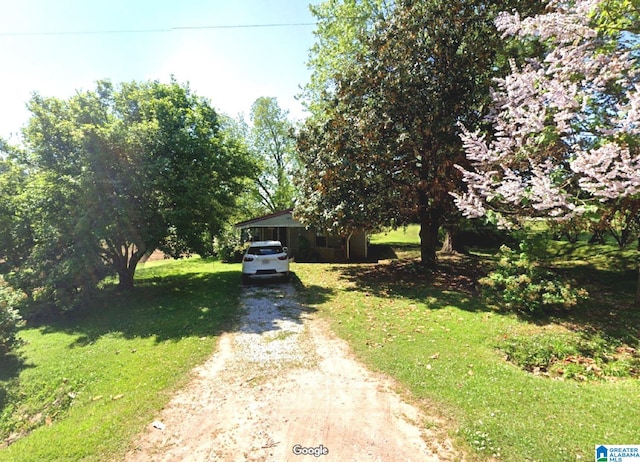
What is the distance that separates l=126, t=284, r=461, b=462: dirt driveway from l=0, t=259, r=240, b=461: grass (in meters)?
0.41

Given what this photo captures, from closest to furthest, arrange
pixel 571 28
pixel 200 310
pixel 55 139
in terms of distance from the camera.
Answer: pixel 571 28 < pixel 200 310 < pixel 55 139

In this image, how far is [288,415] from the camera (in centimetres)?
374

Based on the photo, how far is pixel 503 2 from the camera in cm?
988

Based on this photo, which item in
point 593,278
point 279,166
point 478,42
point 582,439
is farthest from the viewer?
point 279,166

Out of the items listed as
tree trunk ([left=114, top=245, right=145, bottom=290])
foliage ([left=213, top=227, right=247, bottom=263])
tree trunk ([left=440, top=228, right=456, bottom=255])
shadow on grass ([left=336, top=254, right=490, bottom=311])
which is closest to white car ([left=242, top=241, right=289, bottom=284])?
shadow on grass ([left=336, top=254, right=490, bottom=311])

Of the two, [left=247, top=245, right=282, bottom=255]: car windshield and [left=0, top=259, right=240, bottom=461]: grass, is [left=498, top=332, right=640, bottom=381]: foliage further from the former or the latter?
[left=247, top=245, right=282, bottom=255]: car windshield

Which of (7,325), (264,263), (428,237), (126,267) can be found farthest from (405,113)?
(7,325)

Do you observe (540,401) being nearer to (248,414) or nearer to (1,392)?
(248,414)

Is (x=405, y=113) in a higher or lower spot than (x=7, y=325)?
higher

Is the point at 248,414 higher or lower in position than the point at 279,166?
lower

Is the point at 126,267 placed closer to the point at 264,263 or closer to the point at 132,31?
the point at 264,263

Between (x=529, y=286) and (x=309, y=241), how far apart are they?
13.5 m

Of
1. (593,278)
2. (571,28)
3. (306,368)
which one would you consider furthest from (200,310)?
(593,278)

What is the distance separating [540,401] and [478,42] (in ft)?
34.6
